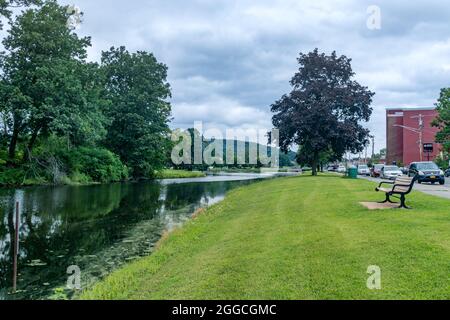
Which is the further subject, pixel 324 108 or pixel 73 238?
pixel 324 108

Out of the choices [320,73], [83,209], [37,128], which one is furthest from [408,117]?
[83,209]

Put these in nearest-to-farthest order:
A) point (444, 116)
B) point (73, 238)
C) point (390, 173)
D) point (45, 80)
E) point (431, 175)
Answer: point (73, 238) → point (431, 175) → point (45, 80) → point (390, 173) → point (444, 116)

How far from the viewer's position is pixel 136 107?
57.9 metres

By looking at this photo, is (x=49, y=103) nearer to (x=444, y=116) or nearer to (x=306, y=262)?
(x=306, y=262)

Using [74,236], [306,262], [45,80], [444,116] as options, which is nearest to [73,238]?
[74,236]

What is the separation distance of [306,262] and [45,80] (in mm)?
37973

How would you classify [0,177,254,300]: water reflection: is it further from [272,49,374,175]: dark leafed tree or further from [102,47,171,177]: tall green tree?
[102,47,171,177]: tall green tree

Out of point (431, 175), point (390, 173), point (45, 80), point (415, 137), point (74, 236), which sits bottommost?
point (74, 236)

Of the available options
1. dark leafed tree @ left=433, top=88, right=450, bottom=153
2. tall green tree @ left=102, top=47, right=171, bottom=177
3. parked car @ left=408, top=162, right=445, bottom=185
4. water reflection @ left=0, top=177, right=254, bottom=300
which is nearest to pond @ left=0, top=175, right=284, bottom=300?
water reflection @ left=0, top=177, right=254, bottom=300

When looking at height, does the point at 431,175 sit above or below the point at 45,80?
below

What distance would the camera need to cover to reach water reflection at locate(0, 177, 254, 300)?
9.50 meters

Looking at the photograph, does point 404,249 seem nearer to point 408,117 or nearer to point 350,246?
point 350,246

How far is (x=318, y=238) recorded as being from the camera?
8648mm
